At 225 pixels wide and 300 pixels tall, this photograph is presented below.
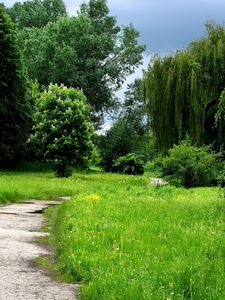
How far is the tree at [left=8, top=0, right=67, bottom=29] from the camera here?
3381 inches

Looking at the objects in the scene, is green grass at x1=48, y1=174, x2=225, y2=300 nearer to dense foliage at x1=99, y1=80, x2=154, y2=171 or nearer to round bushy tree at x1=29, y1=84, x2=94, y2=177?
round bushy tree at x1=29, y1=84, x2=94, y2=177

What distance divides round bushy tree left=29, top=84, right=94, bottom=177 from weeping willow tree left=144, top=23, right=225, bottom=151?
19.3 ft

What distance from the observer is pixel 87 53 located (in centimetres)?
6956

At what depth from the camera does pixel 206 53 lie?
35.8 m

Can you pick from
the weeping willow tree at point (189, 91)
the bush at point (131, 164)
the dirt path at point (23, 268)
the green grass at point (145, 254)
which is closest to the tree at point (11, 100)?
the bush at point (131, 164)

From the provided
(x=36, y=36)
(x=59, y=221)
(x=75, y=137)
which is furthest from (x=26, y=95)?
(x=59, y=221)

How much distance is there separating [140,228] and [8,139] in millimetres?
35131

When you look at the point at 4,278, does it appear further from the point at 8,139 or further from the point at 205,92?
the point at 8,139

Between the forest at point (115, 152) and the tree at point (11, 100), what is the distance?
97mm

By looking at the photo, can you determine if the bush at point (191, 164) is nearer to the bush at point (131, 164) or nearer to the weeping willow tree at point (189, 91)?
the weeping willow tree at point (189, 91)

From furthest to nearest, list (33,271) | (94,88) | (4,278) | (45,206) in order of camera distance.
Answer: (94,88), (45,206), (33,271), (4,278)

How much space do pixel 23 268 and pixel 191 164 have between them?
79.5 ft

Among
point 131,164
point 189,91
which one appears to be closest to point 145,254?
point 189,91

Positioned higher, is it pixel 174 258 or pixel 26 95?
pixel 26 95
